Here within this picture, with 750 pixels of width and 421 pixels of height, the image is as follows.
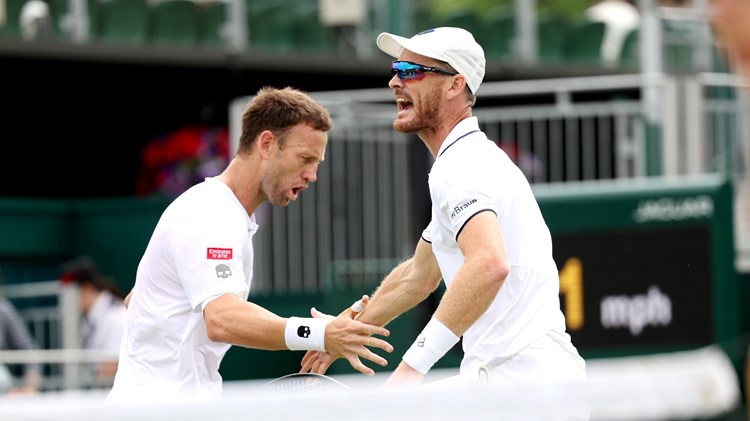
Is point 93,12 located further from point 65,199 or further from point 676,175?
point 676,175

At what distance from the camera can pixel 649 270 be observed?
1217 centimetres

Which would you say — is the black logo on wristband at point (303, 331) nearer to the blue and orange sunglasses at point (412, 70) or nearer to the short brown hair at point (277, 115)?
the short brown hair at point (277, 115)

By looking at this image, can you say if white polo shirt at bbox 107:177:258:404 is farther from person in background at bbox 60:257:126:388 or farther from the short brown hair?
person in background at bbox 60:257:126:388

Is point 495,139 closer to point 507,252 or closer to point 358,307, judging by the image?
point 358,307

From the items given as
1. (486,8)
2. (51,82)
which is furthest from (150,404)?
(486,8)

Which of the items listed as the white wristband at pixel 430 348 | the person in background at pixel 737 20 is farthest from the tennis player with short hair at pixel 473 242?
the person in background at pixel 737 20

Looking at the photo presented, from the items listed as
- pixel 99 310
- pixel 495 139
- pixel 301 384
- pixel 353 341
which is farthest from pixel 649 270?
pixel 301 384

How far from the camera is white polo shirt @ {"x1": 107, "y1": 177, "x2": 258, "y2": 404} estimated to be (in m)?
5.68

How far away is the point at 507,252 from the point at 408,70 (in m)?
0.77

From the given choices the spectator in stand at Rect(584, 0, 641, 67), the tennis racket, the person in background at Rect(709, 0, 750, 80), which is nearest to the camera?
the person in background at Rect(709, 0, 750, 80)

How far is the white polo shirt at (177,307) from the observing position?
18.6 ft

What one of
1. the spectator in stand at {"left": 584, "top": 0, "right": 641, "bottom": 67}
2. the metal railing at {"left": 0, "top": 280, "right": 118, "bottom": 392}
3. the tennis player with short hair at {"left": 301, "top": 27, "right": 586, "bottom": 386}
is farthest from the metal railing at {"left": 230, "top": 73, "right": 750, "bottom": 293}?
the tennis player with short hair at {"left": 301, "top": 27, "right": 586, "bottom": 386}

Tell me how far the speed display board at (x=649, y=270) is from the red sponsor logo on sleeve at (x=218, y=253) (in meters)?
6.69

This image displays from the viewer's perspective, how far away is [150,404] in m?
3.07
